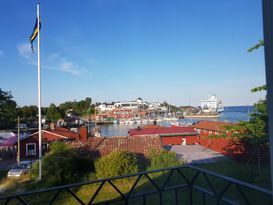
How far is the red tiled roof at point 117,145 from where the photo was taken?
15.5 m

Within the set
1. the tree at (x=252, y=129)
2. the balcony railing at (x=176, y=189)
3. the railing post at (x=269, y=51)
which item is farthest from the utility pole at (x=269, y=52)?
the tree at (x=252, y=129)

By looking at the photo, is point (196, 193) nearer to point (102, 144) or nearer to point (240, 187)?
point (240, 187)

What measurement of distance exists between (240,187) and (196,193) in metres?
0.94

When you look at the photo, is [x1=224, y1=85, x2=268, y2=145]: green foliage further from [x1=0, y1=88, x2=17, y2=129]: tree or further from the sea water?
[x1=0, y1=88, x2=17, y2=129]: tree

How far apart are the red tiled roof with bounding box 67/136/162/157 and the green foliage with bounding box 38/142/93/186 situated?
7.40 feet

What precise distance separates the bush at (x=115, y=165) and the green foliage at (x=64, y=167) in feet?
2.79

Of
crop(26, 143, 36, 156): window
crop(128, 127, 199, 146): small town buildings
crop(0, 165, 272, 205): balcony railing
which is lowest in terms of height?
crop(26, 143, 36, 156): window

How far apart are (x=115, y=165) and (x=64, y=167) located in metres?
2.13

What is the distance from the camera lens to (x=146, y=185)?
3.26 metres

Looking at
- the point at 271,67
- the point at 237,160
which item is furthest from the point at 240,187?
the point at 237,160

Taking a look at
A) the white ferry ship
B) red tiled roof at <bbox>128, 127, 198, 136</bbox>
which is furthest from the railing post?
red tiled roof at <bbox>128, 127, 198, 136</bbox>

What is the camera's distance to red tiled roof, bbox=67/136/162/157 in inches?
612

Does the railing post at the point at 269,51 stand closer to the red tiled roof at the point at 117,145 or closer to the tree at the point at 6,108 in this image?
the red tiled roof at the point at 117,145

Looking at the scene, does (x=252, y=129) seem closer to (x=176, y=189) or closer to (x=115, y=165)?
(x=115, y=165)
